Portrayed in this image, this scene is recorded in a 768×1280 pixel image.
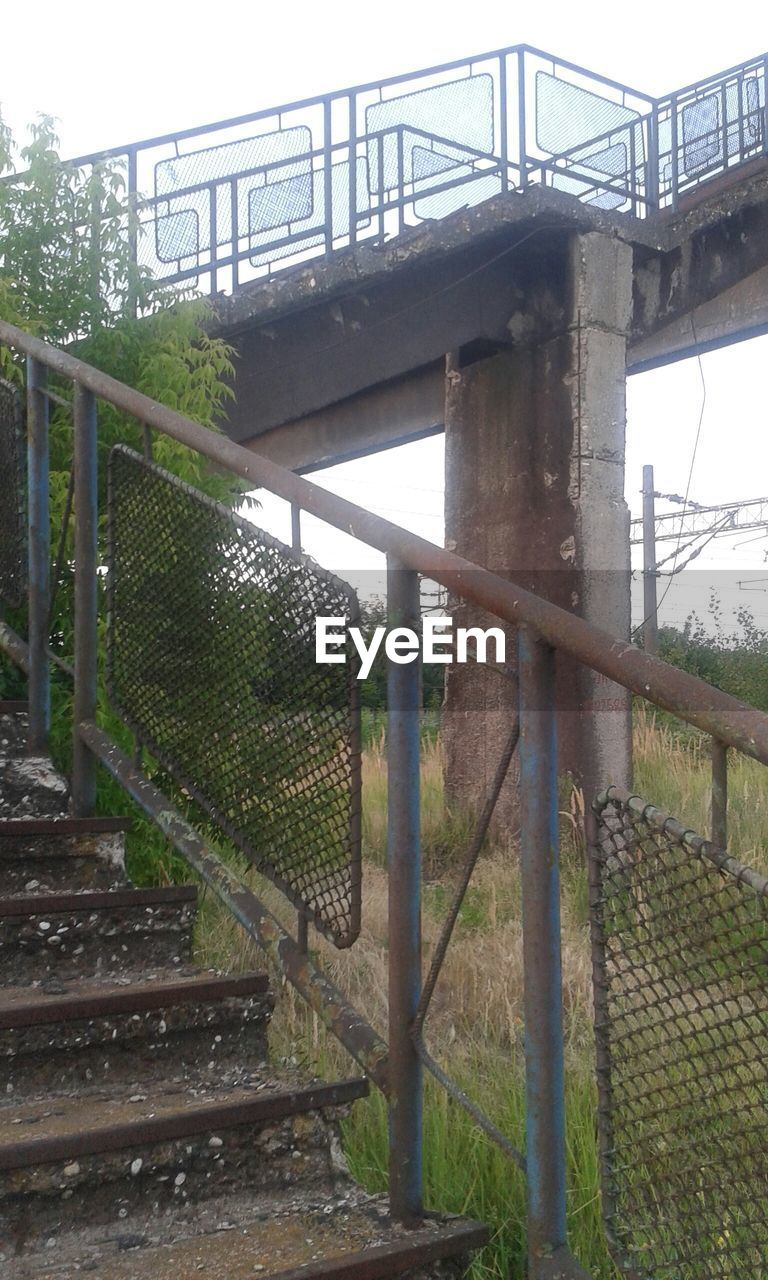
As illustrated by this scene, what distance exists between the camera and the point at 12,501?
11.4 ft

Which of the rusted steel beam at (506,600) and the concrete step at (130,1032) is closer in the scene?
the rusted steel beam at (506,600)

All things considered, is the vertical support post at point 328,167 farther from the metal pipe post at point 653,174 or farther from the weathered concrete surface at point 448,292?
the metal pipe post at point 653,174

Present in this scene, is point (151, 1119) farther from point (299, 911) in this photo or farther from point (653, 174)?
point (653, 174)

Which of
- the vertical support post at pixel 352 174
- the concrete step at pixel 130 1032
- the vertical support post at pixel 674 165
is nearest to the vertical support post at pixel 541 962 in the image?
the concrete step at pixel 130 1032

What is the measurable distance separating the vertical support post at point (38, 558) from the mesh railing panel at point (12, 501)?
84 mm

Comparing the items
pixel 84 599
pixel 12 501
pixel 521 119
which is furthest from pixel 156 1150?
pixel 521 119

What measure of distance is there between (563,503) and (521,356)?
974 millimetres

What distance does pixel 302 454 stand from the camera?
29.0ft

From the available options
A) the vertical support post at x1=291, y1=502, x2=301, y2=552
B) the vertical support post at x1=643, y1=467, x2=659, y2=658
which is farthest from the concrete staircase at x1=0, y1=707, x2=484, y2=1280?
the vertical support post at x1=643, y1=467, x2=659, y2=658

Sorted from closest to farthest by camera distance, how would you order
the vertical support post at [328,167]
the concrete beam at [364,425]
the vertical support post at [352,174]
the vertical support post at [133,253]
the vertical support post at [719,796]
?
1. the vertical support post at [719,796]
2. the vertical support post at [133,253]
3. the vertical support post at [352,174]
4. the vertical support post at [328,167]
5. the concrete beam at [364,425]

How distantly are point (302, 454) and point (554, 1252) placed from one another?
7446mm

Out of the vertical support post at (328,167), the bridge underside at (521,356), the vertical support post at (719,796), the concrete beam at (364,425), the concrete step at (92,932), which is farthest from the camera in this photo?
the concrete beam at (364,425)

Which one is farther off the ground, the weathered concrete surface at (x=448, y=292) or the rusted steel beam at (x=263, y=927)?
the weathered concrete surface at (x=448, y=292)

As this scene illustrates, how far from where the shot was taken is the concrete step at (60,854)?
2758mm
